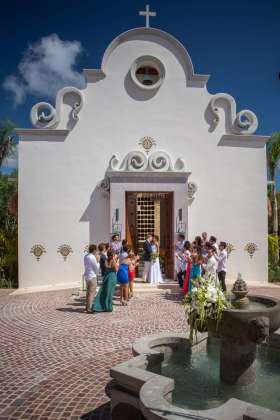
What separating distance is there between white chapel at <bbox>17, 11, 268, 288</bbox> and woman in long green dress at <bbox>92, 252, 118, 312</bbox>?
3608 millimetres

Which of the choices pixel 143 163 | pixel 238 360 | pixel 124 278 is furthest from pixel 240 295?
pixel 143 163

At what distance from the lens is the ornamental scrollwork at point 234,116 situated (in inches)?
538

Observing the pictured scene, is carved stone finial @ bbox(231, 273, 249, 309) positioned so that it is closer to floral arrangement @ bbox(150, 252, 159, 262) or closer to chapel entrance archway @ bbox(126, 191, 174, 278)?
floral arrangement @ bbox(150, 252, 159, 262)

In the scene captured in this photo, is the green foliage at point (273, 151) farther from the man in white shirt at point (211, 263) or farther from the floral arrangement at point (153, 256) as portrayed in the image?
the man in white shirt at point (211, 263)

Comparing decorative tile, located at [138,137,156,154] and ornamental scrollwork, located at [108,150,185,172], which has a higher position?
decorative tile, located at [138,137,156,154]

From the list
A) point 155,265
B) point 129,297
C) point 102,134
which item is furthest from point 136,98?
point 129,297

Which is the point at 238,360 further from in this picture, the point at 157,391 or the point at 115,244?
the point at 115,244

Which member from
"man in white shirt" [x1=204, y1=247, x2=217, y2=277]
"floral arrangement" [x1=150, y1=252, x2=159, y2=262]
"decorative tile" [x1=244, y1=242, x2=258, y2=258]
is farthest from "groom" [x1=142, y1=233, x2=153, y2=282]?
"decorative tile" [x1=244, y1=242, x2=258, y2=258]

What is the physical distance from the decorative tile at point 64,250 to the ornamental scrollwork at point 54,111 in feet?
14.9

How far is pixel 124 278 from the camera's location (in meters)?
9.65

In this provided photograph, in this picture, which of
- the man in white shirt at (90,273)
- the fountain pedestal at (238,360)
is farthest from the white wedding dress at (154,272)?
the fountain pedestal at (238,360)

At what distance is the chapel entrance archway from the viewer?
1327cm

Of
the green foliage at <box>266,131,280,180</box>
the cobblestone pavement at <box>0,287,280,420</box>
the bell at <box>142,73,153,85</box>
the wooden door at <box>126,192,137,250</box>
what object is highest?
the bell at <box>142,73,153,85</box>

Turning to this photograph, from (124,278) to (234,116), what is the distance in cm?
805
